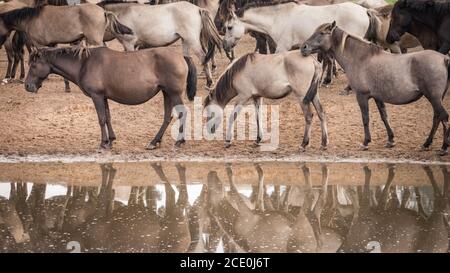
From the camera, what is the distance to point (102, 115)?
40.5 ft

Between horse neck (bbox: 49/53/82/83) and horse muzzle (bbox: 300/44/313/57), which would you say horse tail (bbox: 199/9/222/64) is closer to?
horse muzzle (bbox: 300/44/313/57)

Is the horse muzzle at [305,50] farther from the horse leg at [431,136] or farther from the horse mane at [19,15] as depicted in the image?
the horse mane at [19,15]

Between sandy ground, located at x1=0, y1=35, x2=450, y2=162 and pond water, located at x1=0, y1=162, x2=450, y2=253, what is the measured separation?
55 centimetres

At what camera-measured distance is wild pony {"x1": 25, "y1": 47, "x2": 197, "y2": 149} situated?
1224cm

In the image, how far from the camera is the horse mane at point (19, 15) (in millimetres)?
15711

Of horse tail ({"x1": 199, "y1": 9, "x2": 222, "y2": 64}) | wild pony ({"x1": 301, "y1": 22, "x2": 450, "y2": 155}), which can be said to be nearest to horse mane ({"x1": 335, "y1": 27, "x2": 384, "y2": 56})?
wild pony ({"x1": 301, "y1": 22, "x2": 450, "y2": 155})

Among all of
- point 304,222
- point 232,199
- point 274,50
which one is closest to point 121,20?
point 274,50

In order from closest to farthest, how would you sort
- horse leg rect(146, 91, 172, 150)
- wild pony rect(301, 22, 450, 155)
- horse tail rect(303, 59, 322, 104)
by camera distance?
wild pony rect(301, 22, 450, 155), horse tail rect(303, 59, 322, 104), horse leg rect(146, 91, 172, 150)

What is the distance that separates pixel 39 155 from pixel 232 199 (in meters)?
3.12

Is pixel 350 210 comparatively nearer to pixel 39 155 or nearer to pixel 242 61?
pixel 242 61

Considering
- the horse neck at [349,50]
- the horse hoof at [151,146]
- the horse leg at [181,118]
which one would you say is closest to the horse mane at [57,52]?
the horse leg at [181,118]

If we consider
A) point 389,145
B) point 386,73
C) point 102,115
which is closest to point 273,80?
point 386,73

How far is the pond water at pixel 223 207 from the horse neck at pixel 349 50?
146 cm
